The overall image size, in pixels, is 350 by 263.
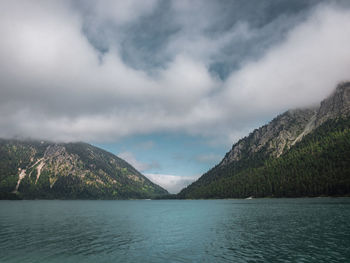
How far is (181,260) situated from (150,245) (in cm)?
1477

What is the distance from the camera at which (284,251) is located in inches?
1650

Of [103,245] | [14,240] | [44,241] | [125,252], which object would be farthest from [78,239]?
[125,252]

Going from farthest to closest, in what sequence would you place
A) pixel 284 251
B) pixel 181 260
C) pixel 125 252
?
pixel 125 252 → pixel 284 251 → pixel 181 260

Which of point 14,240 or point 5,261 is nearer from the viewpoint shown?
point 5,261

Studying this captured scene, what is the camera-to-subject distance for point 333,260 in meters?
35.3

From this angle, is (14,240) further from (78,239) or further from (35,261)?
(35,261)

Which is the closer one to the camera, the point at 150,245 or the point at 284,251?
the point at 284,251

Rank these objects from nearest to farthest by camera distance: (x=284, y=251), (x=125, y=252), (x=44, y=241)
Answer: (x=284, y=251)
(x=125, y=252)
(x=44, y=241)

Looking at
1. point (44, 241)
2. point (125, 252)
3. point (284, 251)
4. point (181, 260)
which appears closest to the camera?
point (181, 260)

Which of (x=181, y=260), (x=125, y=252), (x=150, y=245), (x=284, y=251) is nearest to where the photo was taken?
(x=181, y=260)

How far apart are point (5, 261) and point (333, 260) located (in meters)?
51.2

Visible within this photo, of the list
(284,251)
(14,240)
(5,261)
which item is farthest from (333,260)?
(14,240)

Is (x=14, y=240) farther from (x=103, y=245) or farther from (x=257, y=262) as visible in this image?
(x=257, y=262)

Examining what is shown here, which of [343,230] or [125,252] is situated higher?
[343,230]
